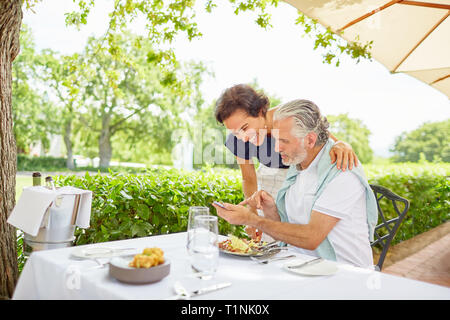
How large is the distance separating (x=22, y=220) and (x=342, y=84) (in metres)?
49.5

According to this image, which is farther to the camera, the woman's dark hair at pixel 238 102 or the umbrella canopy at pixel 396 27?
the umbrella canopy at pixel 396 27

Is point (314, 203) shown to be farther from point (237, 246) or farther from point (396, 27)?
point (396, 27)

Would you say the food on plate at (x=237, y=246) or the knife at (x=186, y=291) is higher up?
the food on plate at (x=237, y=246)

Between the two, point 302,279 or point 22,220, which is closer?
point 302,279

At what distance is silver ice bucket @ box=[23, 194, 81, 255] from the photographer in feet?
5.49

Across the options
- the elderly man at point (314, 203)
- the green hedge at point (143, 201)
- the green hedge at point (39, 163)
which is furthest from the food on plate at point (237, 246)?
the green hedge at point (39, 163)

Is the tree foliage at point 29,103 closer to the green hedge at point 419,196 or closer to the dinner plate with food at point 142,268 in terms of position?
the green hedge at point 419,196

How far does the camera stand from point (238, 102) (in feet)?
7.37

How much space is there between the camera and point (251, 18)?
377cm

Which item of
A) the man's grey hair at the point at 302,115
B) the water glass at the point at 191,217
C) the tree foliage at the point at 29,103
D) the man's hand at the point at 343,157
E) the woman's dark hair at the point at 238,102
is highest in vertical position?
the tree foliage at the point at 29,103

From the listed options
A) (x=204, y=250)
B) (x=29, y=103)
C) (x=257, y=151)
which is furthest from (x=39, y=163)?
(x=204, y=250)

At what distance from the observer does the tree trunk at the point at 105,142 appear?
25.2 m
